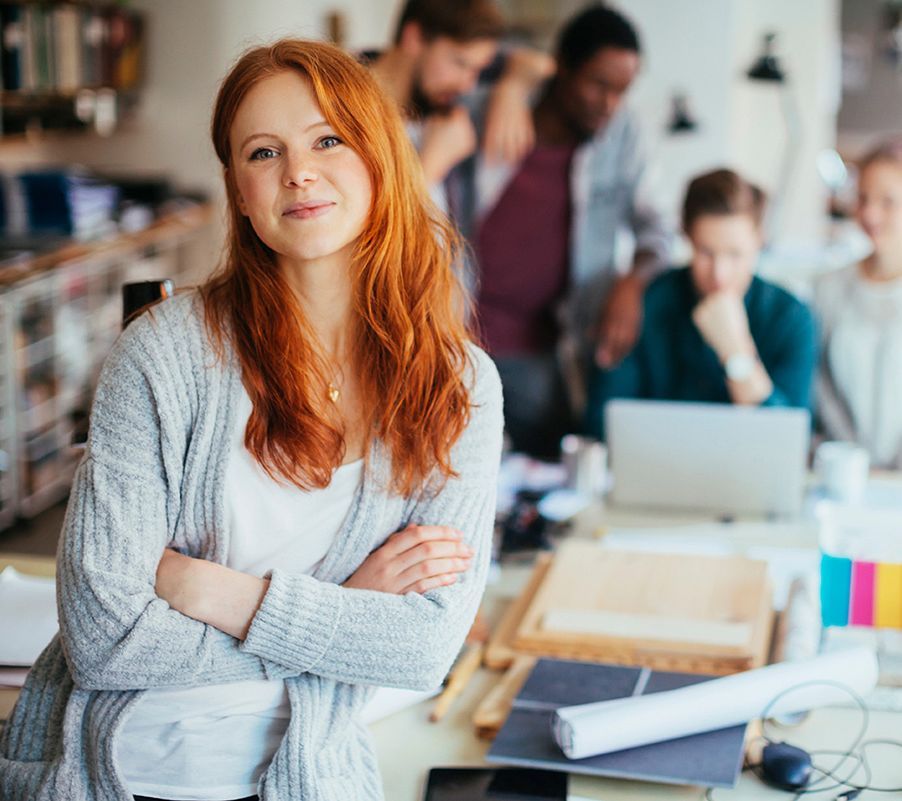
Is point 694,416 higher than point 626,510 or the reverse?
higher

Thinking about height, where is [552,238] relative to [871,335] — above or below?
above

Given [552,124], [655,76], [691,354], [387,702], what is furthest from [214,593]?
[655,76]

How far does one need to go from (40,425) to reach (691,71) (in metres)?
2.71

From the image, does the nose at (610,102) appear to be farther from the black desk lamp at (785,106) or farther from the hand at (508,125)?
the black desk lamp at (785,106)

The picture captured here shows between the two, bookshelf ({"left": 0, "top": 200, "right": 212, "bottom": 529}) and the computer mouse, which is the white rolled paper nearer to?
the computer mouse

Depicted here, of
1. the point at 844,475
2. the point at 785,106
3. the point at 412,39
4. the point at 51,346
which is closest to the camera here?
the point at 844,475

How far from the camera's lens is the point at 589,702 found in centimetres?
143

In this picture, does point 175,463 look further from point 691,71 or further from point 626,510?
point 691,71

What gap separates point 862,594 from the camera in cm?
156

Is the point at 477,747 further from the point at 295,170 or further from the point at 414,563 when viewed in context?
the point at 295,170

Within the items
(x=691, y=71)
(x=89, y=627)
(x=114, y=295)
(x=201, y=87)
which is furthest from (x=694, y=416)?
(x=201, y=87)

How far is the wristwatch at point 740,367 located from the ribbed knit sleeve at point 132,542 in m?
1.65

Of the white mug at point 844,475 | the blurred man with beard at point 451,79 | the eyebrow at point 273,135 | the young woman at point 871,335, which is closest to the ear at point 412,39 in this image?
the blurred man with beard at point 451,79

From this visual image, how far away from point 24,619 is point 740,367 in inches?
65.0
